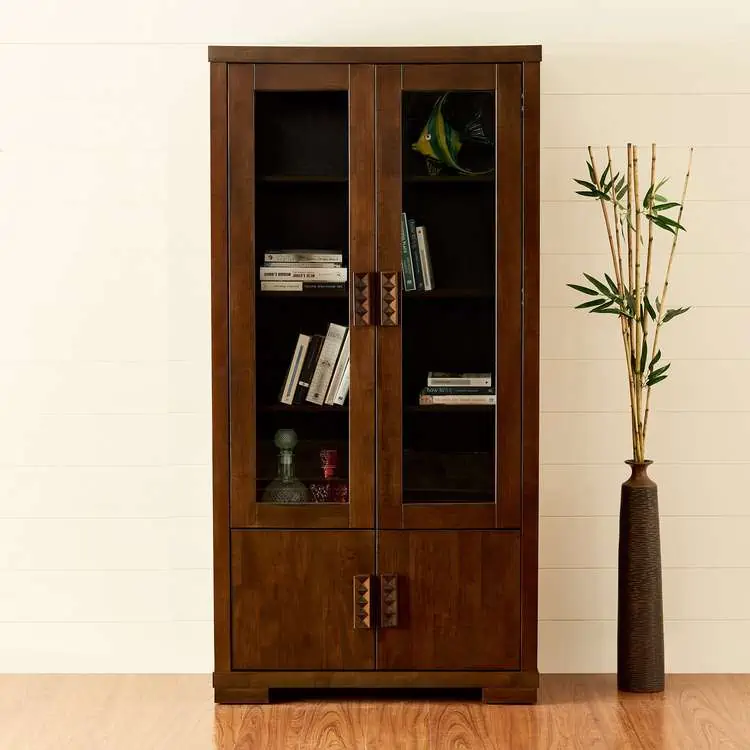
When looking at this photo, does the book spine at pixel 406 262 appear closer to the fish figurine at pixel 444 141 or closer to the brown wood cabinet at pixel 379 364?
the brown wood cabinet at pixel 379 364

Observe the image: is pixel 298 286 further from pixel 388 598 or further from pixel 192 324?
pixel 388 598

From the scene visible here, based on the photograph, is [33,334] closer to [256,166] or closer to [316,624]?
[256,166]

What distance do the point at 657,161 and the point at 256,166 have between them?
1.27m

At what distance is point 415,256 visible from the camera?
273cm

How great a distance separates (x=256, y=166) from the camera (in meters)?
2.71

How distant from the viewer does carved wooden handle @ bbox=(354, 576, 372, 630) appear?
9.04 feet

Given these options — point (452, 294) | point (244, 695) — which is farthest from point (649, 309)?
point (244, 695)

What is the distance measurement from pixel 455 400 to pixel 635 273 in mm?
661

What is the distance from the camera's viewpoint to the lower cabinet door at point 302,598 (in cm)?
277

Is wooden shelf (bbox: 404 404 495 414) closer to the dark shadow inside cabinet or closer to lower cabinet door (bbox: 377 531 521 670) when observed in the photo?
the dark shadow inside cabinet

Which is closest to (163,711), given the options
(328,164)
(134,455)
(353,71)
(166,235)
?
(134,455)

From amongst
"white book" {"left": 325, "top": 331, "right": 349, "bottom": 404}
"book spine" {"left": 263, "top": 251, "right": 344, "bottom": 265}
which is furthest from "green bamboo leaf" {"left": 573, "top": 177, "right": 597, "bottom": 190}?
"white book" {"left": 325, "top": 331, "right": 349, "bottom": 404}

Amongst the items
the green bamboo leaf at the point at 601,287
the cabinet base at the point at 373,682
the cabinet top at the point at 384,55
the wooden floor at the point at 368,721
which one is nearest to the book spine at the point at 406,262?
the cabinet top at the point at 384,55

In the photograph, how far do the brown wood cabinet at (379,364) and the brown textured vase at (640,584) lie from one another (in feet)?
1.02
